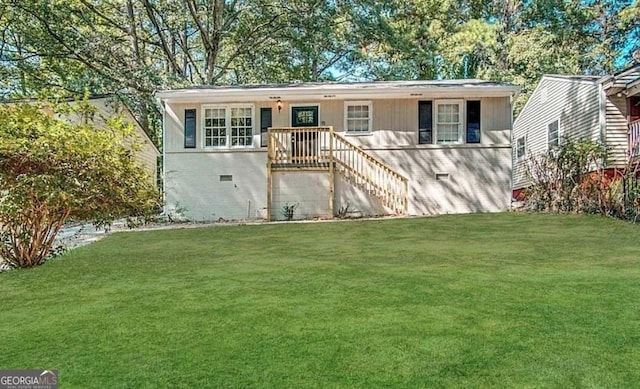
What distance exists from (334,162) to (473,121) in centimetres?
407

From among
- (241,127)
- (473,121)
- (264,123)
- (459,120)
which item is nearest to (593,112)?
(473,121)

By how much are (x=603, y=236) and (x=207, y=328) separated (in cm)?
696

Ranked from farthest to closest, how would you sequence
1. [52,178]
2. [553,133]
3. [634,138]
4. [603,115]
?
[553,133] → [603,115] → [634,138] → [52,178]

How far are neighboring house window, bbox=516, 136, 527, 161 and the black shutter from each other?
35.0 feet

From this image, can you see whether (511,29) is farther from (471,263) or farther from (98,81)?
(471,263)

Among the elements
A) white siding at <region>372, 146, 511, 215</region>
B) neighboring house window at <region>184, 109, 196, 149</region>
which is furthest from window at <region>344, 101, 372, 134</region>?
neighboring house window at <region>184, 109, 196, 149</region>

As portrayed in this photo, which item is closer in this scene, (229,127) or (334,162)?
(334,162)

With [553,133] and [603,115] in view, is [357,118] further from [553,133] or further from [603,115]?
[553,133]

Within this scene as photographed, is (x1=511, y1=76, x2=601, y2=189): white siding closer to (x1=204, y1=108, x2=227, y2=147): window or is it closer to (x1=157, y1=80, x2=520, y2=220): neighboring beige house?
(x1=157, y1=80, x2=520, y2=220): neighboring beige house

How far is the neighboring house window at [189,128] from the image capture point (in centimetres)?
1478

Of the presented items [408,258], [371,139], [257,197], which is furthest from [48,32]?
[408,258]

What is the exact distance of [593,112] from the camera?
13828 mm

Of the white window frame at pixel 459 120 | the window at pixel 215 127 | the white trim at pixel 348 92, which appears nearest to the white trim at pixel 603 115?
the white trim at pixel 348 92

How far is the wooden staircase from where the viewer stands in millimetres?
13883
